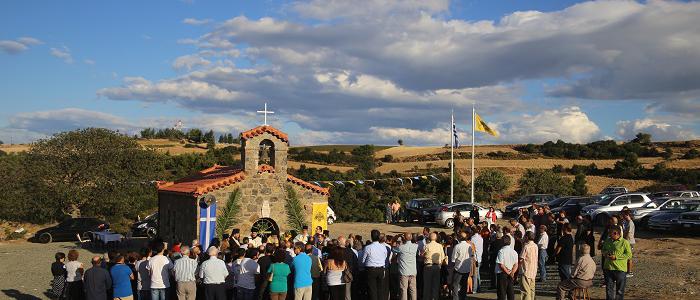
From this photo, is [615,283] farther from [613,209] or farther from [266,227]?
[613,209]

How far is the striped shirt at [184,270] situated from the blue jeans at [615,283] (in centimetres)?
817

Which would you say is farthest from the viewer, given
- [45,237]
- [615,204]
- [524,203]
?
[524,203]

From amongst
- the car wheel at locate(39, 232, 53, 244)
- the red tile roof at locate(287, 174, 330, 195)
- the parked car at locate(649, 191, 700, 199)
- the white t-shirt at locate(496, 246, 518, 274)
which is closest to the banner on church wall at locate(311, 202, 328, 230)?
the red tile roof at locate(287, 174, 330, 195)

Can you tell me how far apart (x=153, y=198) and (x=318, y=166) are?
28.9 m

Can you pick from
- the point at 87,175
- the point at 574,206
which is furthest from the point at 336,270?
the point at 87,175

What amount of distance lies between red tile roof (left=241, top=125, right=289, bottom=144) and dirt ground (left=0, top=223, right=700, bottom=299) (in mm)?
7856

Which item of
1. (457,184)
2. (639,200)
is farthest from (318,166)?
(639,200)

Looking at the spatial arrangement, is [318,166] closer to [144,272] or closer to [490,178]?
[490,178]

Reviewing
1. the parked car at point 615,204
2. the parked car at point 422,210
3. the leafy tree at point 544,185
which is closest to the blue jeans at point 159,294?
the parked car at point 615,204

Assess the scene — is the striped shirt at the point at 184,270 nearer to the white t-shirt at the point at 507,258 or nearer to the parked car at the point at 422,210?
the white t-shirt at the point at 507,258

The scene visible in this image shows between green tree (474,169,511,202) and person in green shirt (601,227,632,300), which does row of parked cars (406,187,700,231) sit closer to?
person in green shirt (601,227,632,300)

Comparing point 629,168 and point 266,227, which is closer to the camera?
point 266,227

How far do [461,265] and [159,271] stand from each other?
20.1 ft

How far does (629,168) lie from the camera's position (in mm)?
63125
